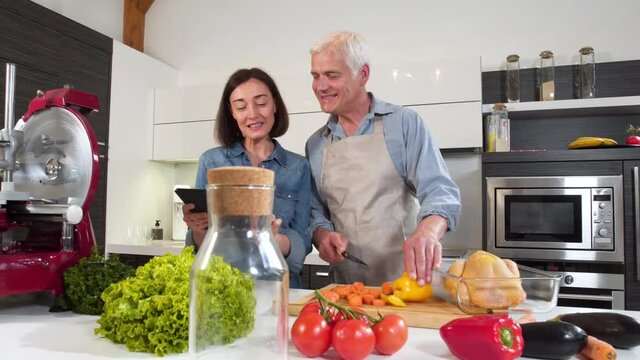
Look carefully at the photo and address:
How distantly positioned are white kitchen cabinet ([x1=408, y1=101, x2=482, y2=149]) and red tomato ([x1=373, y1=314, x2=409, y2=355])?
2.07m

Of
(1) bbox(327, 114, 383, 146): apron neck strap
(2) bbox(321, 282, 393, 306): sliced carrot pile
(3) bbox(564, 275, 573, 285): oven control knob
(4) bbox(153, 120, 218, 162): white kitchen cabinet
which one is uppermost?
(4) bbox(153, 120, 218, 162): white kitchen cabinet

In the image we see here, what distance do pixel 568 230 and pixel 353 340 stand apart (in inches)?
83.7

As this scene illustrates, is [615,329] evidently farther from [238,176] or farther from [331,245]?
[331,245]

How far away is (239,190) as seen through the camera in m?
0.53

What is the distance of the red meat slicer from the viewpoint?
112 centimetres

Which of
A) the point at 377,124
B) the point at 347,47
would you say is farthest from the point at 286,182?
the point at 347,47

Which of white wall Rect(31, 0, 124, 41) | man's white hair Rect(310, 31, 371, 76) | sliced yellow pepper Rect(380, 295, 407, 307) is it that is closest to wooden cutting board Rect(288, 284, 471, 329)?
sliced yellow pepper Rect(380, 295, 407, 307)

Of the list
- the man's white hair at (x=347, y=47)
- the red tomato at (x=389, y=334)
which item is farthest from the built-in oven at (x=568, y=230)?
the red tomato at (x=389, y=334)

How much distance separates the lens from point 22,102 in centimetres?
255

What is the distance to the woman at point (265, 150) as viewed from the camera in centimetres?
159

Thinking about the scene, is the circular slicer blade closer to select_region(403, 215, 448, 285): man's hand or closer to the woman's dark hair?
the woman's dark hair

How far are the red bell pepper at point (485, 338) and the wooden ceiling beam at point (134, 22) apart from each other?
3.58 meters

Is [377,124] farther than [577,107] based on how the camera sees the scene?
No

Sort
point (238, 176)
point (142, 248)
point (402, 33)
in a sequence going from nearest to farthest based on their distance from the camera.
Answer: point (238, 176), point (142, 248), point (402, 33)
